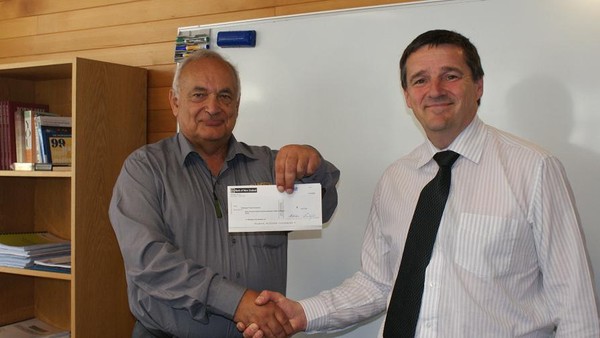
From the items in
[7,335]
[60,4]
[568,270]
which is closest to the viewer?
[568,270]

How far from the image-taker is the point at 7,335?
126 inches

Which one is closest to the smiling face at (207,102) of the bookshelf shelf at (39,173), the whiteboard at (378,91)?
the whiteboard at (378,91)

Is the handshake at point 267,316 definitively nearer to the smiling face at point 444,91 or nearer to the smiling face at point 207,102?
the smiling face at point 207,102

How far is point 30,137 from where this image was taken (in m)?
3.06

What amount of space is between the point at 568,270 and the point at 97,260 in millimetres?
2116

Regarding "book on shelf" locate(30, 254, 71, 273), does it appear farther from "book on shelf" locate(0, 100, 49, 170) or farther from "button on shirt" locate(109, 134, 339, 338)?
"button on shirt" locate(109, 134, 339, 338)

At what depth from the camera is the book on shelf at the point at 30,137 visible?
3.03 metres

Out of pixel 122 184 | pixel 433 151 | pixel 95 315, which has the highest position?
pixel 433 151

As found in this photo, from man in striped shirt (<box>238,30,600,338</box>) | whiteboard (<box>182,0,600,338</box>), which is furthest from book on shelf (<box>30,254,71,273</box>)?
man in striped shirt (<box>238,30,600,338</box>)

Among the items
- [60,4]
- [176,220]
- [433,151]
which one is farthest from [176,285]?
[60,4]

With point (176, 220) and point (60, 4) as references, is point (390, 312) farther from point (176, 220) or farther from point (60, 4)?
point (60, 4)

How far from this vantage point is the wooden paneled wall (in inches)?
112

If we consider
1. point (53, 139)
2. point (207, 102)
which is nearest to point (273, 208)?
point (207, 102)

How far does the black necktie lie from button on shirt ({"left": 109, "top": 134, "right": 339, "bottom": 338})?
0.47 metres
